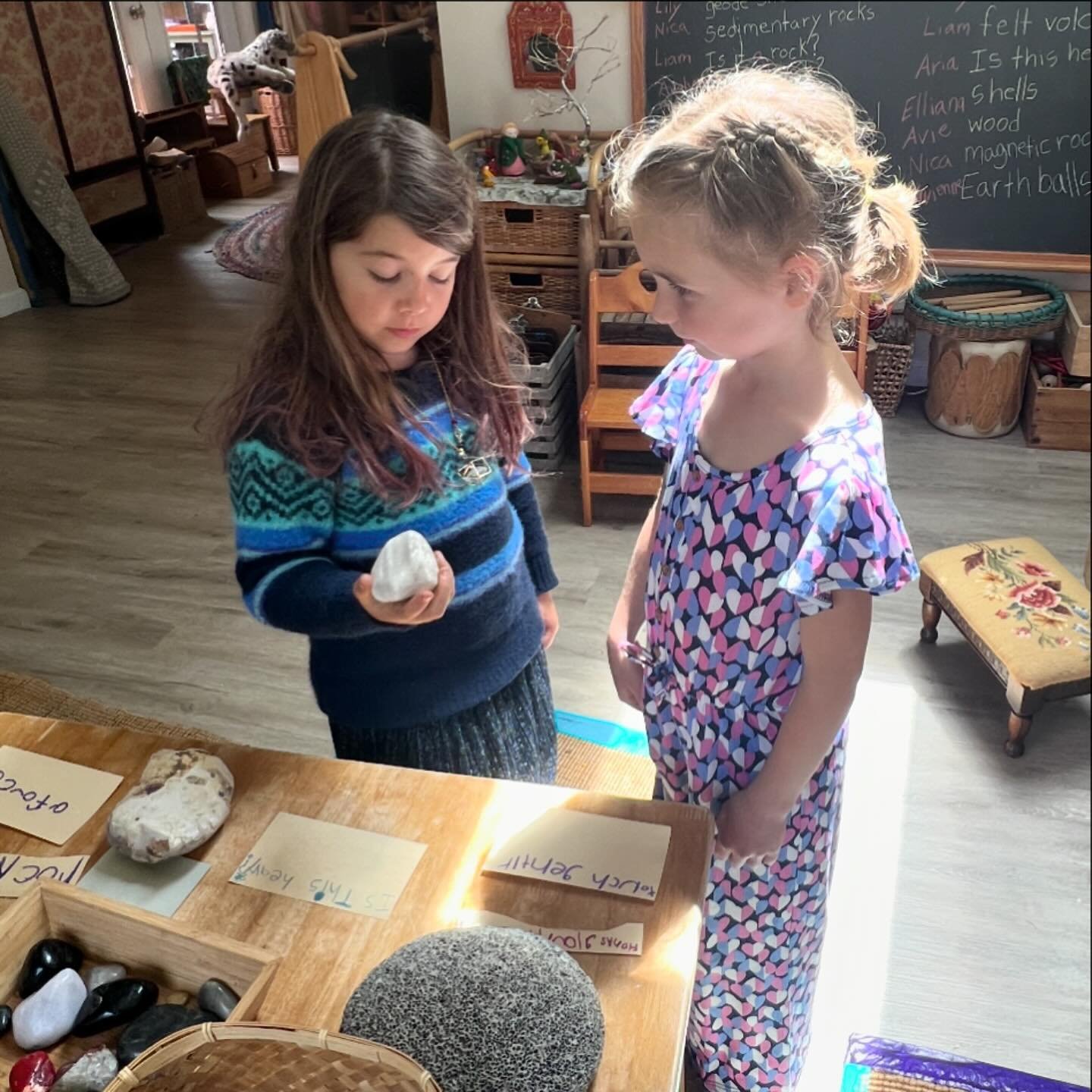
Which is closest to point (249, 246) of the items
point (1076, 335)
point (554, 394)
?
point (554, 394)

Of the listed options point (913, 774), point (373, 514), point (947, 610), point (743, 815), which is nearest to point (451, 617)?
point (373, 514)

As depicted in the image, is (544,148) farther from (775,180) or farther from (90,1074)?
(90,1074)

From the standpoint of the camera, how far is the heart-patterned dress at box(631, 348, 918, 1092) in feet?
1.54

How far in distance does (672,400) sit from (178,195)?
59cm

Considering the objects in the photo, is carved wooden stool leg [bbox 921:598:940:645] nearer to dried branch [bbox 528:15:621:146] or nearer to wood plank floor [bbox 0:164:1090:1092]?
wood plank floor [bbox 0:164:1090:1092]

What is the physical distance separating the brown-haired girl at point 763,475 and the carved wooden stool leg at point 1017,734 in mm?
445

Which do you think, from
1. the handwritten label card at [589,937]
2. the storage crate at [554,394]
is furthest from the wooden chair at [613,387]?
the handwritten label card at [589,937]

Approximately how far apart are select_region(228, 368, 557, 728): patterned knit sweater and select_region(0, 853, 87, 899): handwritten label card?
162mm

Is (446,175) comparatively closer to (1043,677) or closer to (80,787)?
(80,787)

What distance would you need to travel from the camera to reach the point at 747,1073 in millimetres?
732

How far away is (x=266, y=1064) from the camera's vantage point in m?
0.32

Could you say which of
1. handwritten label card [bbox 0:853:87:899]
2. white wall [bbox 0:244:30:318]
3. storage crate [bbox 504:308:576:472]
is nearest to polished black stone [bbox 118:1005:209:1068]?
handwritten label card [bbox 0:853:87:899]

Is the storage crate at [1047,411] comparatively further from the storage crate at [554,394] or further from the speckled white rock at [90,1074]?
the speckled white rock at [90,1074]

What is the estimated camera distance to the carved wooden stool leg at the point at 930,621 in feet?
4.01
